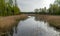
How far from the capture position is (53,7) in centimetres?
10781

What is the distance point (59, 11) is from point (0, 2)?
4034 cm

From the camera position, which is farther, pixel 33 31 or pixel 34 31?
pixel 34 31

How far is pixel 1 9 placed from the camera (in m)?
68.5

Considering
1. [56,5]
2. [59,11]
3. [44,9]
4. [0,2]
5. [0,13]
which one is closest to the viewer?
[0,2]

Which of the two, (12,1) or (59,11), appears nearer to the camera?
(59,11)

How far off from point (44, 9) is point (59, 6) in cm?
4407

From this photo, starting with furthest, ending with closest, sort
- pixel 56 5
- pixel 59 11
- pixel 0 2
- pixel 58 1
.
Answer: pixel 56 5 → pixel 58 1 → pixel 59 11 → pixel 0 2

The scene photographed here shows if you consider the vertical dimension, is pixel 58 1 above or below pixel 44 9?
above

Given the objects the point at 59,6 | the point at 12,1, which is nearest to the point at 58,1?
the point at 59,6

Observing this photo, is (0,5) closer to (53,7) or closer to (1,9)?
(1,9)

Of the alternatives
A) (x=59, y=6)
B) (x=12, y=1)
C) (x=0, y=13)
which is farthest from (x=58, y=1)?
(x=0, y=13)

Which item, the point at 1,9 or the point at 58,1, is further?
the point at 58,1

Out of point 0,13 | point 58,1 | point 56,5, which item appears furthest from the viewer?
point 56,5

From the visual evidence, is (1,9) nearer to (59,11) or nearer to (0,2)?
(0,2)
